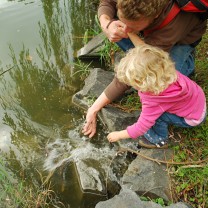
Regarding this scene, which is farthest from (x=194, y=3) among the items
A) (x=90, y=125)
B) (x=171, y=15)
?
(x=90, y=125)

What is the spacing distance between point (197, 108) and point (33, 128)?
4.97 ft

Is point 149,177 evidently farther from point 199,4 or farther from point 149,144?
point 199,4

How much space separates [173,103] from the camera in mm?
2268

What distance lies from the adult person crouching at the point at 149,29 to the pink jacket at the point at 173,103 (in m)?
0.31

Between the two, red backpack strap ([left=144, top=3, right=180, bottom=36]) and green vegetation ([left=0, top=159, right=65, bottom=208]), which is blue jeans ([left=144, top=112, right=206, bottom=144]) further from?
green vegetation ([left=0, top=159, right=65, bottom=208])

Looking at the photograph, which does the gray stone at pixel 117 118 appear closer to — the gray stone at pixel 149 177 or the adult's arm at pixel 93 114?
the adult's arm at pixel 93 114

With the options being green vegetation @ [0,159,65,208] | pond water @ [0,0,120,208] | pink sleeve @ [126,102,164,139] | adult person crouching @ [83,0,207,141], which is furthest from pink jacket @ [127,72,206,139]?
green vegetation @ [0,159,65,208]

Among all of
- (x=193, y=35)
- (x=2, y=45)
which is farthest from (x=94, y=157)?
(x=2, y=45)

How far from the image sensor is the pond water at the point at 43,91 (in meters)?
2.67

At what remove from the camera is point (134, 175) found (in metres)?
2.31

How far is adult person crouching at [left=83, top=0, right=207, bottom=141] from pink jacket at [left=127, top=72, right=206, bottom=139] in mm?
313

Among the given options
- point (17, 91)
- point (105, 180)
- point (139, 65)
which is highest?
point (139, 65)

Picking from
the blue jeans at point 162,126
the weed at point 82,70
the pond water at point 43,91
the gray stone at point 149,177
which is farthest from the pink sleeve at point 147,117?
the weed at point 82,70

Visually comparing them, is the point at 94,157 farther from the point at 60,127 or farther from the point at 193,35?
the point at 193,35
